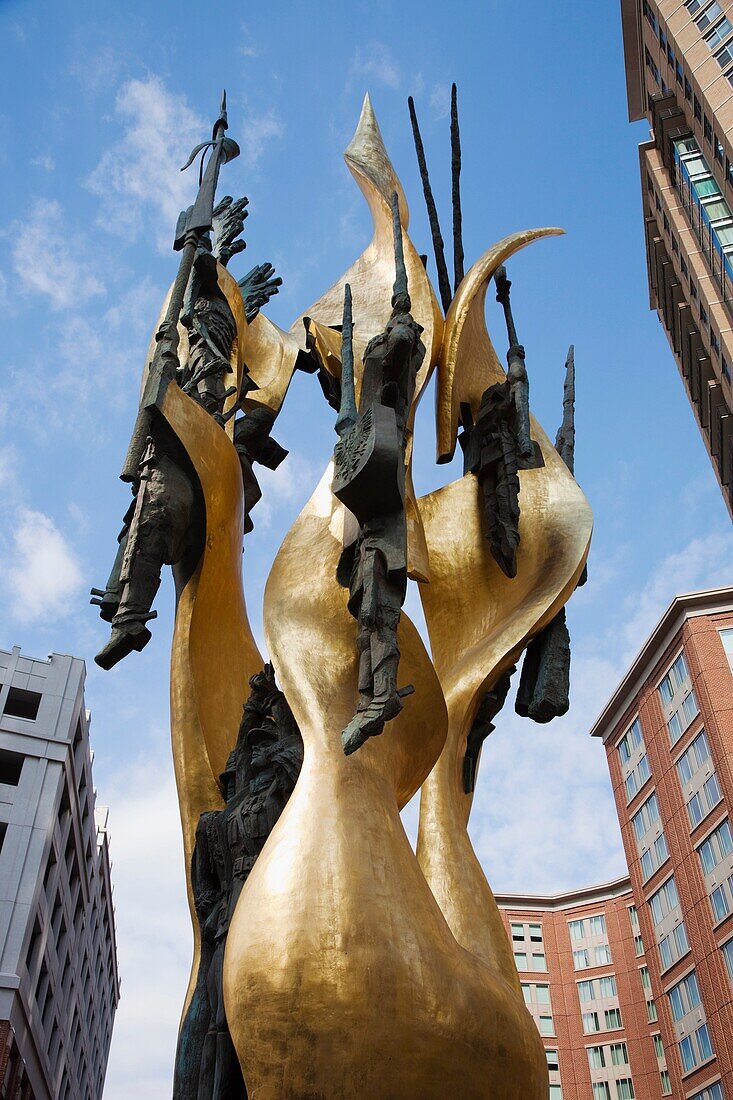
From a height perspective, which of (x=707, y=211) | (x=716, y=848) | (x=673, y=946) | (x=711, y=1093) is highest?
(x=707, y=211)

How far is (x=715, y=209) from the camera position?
2956 centimetres

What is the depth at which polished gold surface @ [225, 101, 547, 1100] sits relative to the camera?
505cm

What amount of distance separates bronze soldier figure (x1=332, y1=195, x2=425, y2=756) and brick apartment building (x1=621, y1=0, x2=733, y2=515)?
23.9 m

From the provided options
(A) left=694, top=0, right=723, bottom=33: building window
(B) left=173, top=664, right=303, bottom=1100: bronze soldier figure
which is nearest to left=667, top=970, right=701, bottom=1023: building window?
(A) left=694, top=0, right=723, bottom=33: building window

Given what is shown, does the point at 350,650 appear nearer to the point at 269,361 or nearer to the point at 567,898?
the point at 269,361

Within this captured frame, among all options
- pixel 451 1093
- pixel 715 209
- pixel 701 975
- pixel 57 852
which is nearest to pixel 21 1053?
pixel 57 852

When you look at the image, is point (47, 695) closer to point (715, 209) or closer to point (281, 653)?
point (715, 209)

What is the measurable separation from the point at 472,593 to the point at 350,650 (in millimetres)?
1866

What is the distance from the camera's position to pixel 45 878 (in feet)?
95.9

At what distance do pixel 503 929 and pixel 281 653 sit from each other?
7.44 feet

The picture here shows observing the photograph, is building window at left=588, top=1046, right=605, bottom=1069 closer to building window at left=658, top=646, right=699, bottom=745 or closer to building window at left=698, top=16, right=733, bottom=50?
building window at left=658, top=646, right=699, bottom=745

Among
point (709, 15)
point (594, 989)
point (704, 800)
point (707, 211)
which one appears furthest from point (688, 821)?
point (709, 15)

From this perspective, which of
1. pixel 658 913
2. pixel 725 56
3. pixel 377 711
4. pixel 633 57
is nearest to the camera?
pixel 377 711

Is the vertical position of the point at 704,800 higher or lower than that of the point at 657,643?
lower
